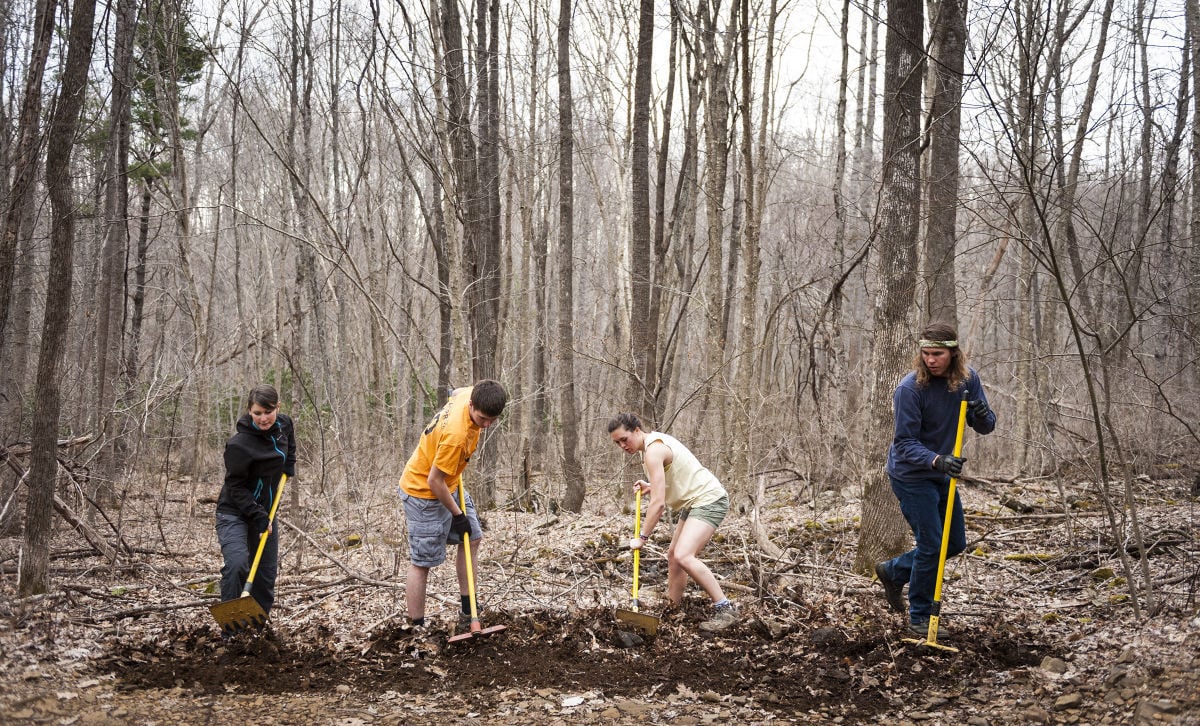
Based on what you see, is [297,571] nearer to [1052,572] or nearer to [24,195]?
[24,195]

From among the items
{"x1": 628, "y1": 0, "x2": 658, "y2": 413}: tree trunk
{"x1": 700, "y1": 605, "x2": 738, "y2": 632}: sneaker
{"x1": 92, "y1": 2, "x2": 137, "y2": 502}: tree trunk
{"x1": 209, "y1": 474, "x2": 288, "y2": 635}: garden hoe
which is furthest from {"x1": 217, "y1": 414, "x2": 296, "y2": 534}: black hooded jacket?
{"x1": 628, "y1": 0, "x2": 658, "y2": 413}: tree trunk

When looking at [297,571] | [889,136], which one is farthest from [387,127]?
[889,136]

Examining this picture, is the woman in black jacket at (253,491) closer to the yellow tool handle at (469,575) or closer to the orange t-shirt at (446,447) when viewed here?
the orange t-shirt at (446,447)

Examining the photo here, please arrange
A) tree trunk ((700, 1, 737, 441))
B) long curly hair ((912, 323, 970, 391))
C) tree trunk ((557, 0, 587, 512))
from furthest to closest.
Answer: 1. tree trunk ((557, 0, 587, 512))
2. tree trunk ((700, 1, 737, 441))
3. long curly hair ((912, 323, 970, 391))

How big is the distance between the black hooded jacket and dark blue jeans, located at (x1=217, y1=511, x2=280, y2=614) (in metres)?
0.09

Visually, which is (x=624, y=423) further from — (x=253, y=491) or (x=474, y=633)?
(x=253, y=491)

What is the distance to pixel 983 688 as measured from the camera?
448 cm

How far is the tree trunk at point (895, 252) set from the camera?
21.8 ft

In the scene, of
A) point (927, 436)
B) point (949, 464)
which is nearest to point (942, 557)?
point (949, 464)

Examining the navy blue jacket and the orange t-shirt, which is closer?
the navy blue jacket

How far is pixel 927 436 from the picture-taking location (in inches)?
206

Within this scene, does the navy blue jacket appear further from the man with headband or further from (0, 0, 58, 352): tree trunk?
(0, 0, 58, 352): tree trunk

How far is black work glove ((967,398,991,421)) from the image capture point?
5.11 meters

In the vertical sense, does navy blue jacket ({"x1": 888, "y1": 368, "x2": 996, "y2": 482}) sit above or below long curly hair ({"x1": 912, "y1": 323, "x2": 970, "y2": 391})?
below
